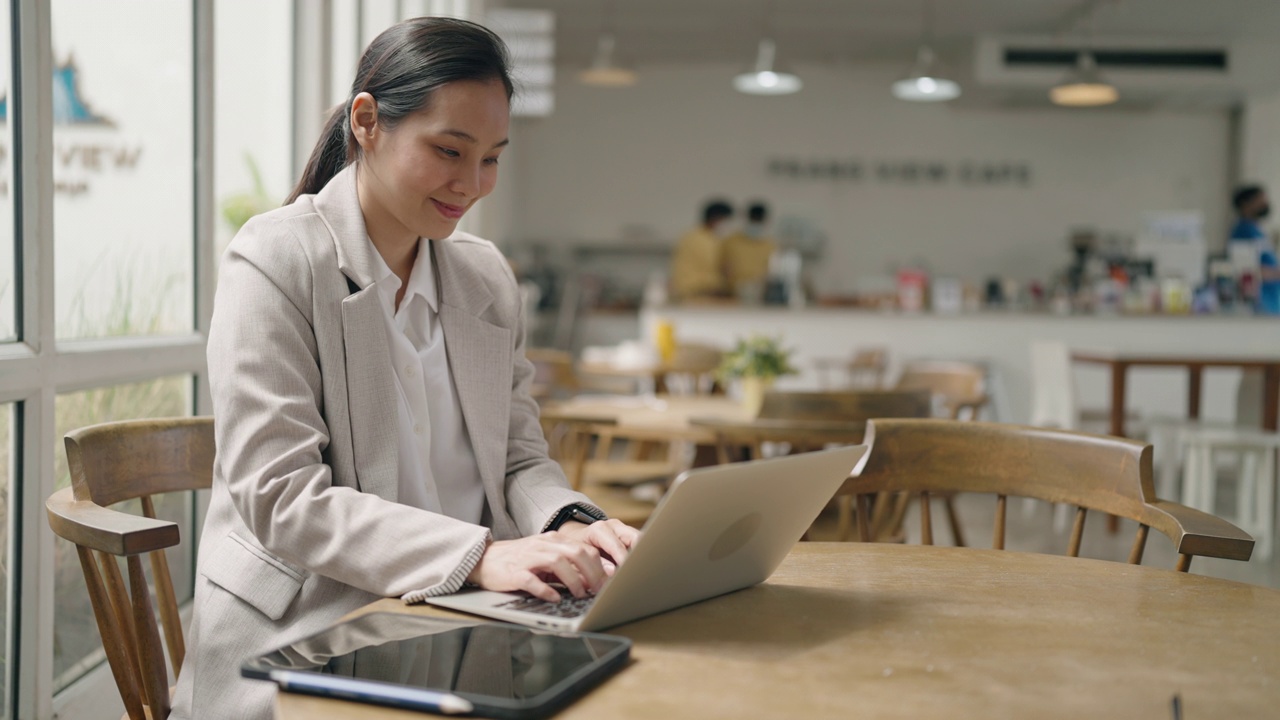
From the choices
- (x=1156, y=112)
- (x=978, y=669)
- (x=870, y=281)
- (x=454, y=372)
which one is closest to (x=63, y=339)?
(x=454, y=372)

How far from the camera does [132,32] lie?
236cm

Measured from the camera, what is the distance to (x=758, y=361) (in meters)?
3.28

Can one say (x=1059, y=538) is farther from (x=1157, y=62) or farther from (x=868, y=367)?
(x=1157, y=62)

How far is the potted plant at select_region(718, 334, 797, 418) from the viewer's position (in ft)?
10.8

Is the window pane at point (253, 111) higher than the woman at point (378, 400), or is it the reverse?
the window pane at point (253, 111)

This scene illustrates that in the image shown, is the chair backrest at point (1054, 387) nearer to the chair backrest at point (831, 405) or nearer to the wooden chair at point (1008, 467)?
the chair backrest at point (831, 405)

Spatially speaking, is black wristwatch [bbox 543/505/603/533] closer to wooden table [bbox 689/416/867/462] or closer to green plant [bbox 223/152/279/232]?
wooden table [bbox 689/416/867/462]

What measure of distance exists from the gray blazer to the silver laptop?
11 centimetres

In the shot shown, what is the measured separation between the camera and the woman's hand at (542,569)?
98cm

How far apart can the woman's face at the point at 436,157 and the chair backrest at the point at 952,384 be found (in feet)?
8.33

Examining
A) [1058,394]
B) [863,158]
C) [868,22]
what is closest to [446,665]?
[1058,394]

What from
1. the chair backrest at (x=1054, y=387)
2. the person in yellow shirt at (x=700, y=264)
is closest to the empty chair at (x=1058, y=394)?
the chair backrest at (x=1054, y=387)

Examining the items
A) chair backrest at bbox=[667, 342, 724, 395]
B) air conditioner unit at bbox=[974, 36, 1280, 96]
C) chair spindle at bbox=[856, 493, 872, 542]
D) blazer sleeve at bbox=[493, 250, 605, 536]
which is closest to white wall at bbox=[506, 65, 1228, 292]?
air conditioner unit at bbox=[974, 36, 1280, 96]

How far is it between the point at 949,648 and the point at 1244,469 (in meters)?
4.82
